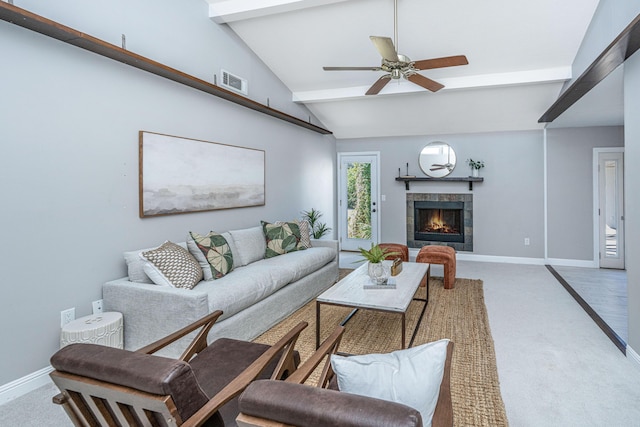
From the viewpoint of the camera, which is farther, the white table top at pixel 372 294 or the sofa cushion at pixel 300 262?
the sofa cushion at pixel 300 262

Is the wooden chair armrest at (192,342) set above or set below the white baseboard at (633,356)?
above

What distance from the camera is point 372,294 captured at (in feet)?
10.1

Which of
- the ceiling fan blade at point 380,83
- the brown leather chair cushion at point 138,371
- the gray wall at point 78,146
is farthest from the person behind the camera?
the ceiling fan blade at point 380,83

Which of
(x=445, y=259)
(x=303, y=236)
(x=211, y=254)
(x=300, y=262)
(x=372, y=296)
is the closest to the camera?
(x=372, y=296)

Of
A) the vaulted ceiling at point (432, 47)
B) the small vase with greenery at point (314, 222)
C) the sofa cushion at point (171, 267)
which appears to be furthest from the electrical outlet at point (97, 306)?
the small vase with greenery at point (314, 222)

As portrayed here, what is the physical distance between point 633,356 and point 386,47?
2.95m

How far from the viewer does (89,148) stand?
9.25 ft

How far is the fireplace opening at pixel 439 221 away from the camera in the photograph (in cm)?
690

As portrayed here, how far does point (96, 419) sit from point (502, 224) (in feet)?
21.8

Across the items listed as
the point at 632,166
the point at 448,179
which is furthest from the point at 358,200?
the point at 632,166

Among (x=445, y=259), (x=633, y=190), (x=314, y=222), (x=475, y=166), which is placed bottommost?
(x=445, y=259)

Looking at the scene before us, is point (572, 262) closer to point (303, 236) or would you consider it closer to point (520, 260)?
point (520, 260)

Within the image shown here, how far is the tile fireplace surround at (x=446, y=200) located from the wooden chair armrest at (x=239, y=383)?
5506mm

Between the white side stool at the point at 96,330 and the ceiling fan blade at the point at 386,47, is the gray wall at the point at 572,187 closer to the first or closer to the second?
the ceiling fan blade at the point at 386,47
